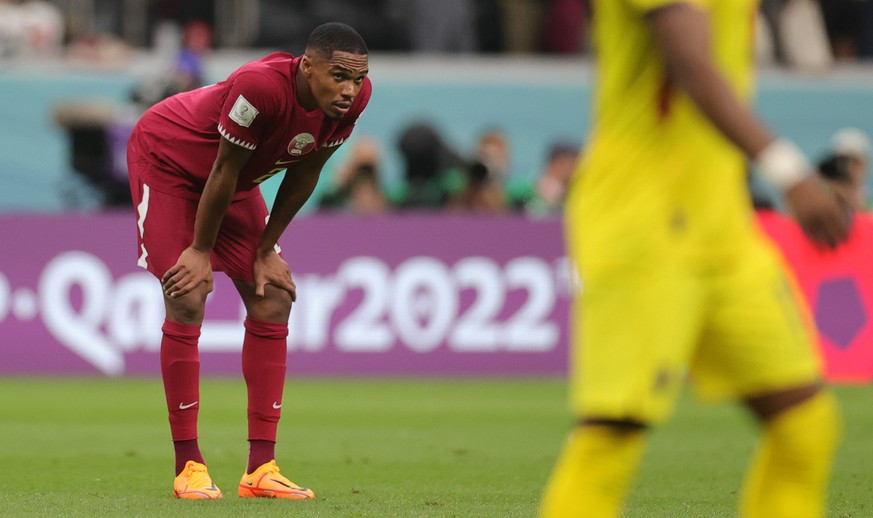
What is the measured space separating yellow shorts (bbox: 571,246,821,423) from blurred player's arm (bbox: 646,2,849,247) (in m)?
0.34

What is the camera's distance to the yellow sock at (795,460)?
13.1 ft

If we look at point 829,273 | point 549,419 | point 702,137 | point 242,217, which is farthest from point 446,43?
point 702,137

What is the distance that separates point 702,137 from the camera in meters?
3.94

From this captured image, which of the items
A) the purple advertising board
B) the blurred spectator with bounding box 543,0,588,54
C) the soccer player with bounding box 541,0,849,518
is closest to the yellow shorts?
the soccer player with bounding box 541,0,849,518

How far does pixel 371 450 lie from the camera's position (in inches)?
348

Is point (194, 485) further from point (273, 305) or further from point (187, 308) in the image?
point (273, 305)

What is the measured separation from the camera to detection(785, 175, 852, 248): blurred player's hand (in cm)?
358

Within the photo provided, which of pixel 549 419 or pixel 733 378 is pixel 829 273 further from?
pixel 733 378

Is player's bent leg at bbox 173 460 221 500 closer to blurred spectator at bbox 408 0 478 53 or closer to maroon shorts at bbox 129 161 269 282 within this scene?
maroon shorts at bbox 129 161 269 282

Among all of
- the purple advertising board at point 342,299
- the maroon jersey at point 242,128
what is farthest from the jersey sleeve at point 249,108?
the purple advertising board at point 342,299

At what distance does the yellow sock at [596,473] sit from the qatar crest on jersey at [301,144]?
280 centimetres

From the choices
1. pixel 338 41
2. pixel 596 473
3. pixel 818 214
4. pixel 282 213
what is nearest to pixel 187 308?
pixel 282 213

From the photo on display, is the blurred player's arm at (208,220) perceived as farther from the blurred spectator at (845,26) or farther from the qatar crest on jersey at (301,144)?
the blurred spectator at (845,26)

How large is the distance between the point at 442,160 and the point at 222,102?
9.73 metres
